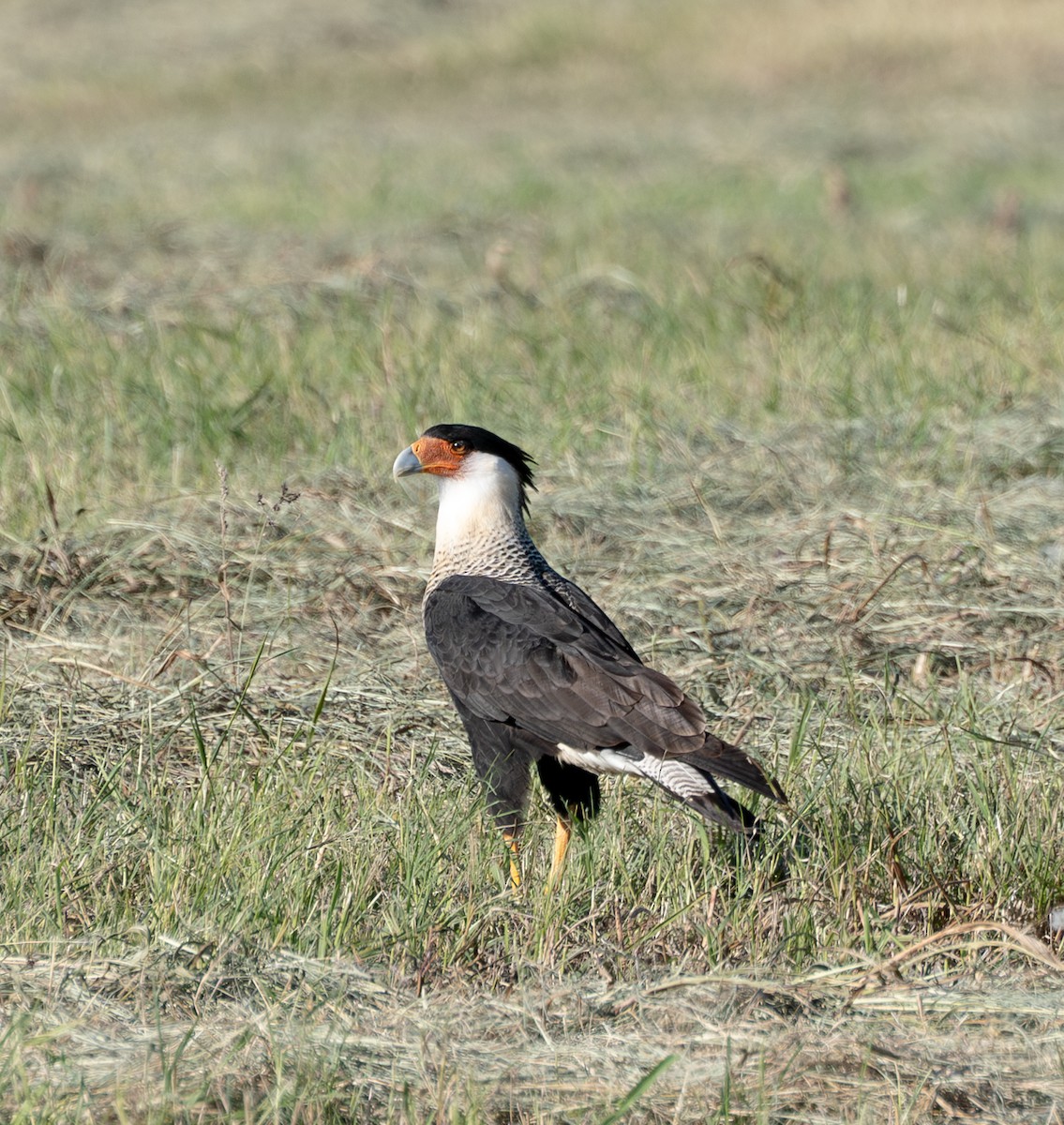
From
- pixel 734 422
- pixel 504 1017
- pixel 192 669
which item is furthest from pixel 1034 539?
pixel 504 1017

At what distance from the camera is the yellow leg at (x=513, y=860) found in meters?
3.38

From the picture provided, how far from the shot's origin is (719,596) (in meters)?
4.83

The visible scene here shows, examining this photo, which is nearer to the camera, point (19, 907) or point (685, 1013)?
point (685, 1013)

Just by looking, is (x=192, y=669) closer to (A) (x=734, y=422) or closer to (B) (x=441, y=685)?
(B) (x=441, y=685)

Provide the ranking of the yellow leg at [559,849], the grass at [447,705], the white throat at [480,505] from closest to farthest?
the grass at [447,705], the yellow leg at [559,849], the white throat at [480,505]

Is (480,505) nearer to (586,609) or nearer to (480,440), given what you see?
(480,440)

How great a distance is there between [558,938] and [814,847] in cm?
70

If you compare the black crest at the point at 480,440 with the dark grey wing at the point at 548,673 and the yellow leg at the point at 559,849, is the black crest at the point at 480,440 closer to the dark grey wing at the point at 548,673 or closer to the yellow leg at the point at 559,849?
the dark grey wing at the point at 548,673

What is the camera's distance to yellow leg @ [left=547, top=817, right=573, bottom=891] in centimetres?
325

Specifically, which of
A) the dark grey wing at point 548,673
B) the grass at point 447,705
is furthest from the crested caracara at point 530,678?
the grass at point 447,705

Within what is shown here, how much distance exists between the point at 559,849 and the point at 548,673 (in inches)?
15.5

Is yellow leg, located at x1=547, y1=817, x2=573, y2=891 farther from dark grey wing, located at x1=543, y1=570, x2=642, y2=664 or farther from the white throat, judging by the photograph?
the white throat

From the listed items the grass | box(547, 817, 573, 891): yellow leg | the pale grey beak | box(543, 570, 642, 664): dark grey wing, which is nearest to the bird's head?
the pale grey beak

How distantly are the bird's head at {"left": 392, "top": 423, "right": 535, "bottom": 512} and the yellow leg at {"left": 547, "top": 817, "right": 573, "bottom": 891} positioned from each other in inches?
34.2
